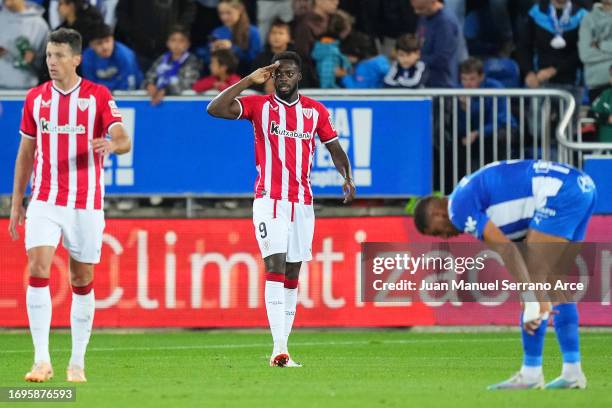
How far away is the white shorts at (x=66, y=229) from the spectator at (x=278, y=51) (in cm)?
672

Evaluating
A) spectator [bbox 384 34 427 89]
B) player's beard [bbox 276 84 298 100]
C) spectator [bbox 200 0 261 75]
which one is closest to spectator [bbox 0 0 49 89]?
spectator [bbox 200 0 261 75]

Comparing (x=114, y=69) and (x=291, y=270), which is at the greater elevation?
(x=114, y=69)

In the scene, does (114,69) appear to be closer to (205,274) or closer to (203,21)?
(203,21)

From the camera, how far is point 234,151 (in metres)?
17.1

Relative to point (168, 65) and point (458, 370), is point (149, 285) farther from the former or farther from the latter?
point (458, 370)

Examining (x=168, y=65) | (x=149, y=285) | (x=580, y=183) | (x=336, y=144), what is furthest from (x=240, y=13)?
(x=580, y=183)

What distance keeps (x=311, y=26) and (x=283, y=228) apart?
19.5ft

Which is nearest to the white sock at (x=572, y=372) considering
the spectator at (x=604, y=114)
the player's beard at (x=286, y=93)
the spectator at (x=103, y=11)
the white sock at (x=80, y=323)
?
the white sock at (x=80, y=323)

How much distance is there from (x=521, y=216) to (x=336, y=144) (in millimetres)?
3453

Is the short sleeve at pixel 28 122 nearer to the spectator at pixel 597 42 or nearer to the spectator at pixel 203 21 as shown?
the spectator at pixel 203 21

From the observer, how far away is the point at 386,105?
17109 mm

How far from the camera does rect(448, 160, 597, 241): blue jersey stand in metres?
9.80

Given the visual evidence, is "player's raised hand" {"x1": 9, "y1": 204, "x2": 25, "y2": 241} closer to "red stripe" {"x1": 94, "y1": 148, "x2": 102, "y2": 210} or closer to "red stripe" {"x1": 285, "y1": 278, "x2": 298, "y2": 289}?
"red stripe" {"x1": 94, "y1": 148, "x2": 102, "y2": 210}

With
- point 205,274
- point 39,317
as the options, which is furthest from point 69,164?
point 205,274
